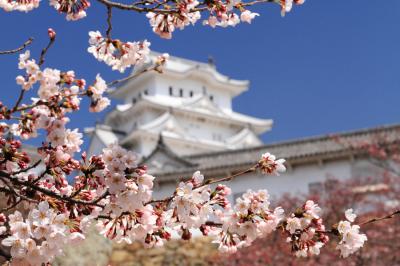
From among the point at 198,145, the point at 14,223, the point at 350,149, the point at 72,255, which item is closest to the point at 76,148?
the point at 14,223

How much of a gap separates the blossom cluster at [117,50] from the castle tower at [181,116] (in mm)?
39260

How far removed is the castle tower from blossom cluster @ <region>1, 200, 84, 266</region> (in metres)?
40.1

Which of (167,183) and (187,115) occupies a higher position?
(187,115)

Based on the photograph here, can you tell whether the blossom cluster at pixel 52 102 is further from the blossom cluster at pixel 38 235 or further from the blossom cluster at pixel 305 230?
the blossom cluster at pixel 305 230

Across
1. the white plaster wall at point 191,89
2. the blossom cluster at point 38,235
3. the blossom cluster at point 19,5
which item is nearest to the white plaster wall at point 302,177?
the blossom cluster at point 19,5

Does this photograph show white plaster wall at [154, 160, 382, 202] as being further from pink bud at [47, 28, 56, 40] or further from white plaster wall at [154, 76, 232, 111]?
white plaster wall at [154, 76, 232, 111]

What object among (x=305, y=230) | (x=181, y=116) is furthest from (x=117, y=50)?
(x=181, y=116)

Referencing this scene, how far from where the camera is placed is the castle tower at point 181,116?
45906 mm

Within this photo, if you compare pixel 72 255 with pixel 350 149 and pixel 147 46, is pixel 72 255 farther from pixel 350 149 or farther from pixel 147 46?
pixel 350 149

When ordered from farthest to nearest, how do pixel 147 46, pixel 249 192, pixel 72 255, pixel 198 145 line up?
pixel 198 145 → pixel 72 255 → pixel 147 46 → pixel 249 192

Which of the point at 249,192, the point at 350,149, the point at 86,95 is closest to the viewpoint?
the point at 249,192

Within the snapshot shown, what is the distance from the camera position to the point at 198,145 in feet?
152

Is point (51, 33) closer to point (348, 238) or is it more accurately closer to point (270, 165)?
point (270, 165)

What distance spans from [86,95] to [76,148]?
411 millimetres
